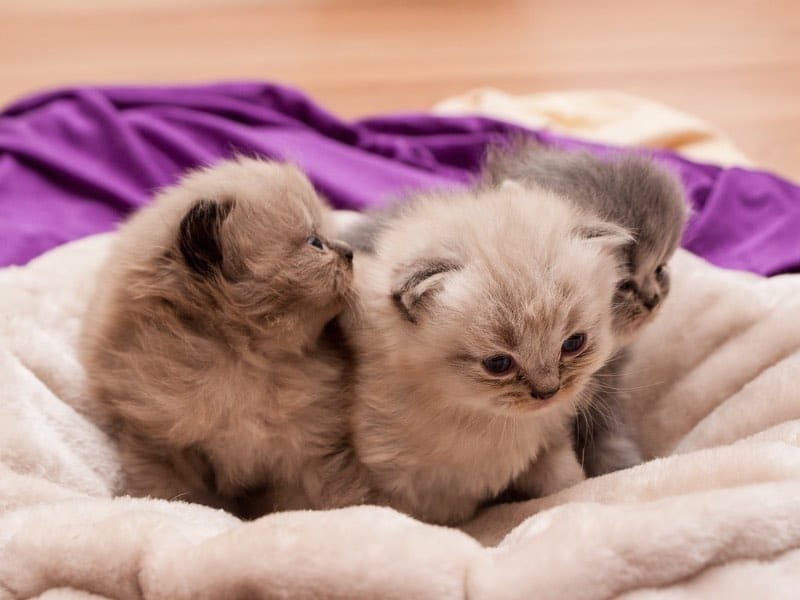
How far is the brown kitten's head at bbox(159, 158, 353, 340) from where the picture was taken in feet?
4.02

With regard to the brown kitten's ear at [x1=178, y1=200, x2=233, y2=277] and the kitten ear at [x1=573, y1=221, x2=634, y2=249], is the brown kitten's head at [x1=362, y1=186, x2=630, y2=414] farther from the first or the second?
the brown kitten's ear at [x1=178, y1=200, x2=233, y2=277]

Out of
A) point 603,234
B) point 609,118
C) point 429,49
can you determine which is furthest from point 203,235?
point 429,49

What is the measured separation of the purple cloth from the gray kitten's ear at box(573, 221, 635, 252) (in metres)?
0.89

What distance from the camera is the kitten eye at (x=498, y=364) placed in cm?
112

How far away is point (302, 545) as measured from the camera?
3.23 ft

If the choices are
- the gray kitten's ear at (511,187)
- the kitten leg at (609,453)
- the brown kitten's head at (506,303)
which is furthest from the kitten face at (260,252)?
the kitten leg at (609,453)

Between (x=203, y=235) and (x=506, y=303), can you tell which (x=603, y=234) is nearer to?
(x=506, y=303)

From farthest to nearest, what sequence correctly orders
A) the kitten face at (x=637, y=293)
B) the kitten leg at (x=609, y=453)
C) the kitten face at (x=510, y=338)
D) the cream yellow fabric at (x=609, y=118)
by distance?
the cream yellow fabric at (x=609, y=118) < the kitten leg at (x=609, y=453) < the kitten face at (x=637, y=293) < the kitten face at (x=510, y=338)

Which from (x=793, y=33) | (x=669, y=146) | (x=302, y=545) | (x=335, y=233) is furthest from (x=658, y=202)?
(x=793, y=33)

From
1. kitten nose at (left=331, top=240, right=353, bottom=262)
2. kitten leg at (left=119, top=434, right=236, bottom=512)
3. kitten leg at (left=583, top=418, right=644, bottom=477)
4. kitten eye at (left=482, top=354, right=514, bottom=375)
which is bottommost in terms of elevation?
kitten leg at (left=583, top=418, right=644, bottom=477)

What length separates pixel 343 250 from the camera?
1310 millimetres

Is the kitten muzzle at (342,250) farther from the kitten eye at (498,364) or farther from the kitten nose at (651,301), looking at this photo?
the kitten nose at (651,301)

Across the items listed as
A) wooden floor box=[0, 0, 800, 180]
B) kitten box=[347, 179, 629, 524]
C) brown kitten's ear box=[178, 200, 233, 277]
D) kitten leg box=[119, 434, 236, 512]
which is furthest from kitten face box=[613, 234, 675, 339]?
wooden floor box=[0, 0, 800, 180]

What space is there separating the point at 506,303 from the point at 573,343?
5.1 inches
